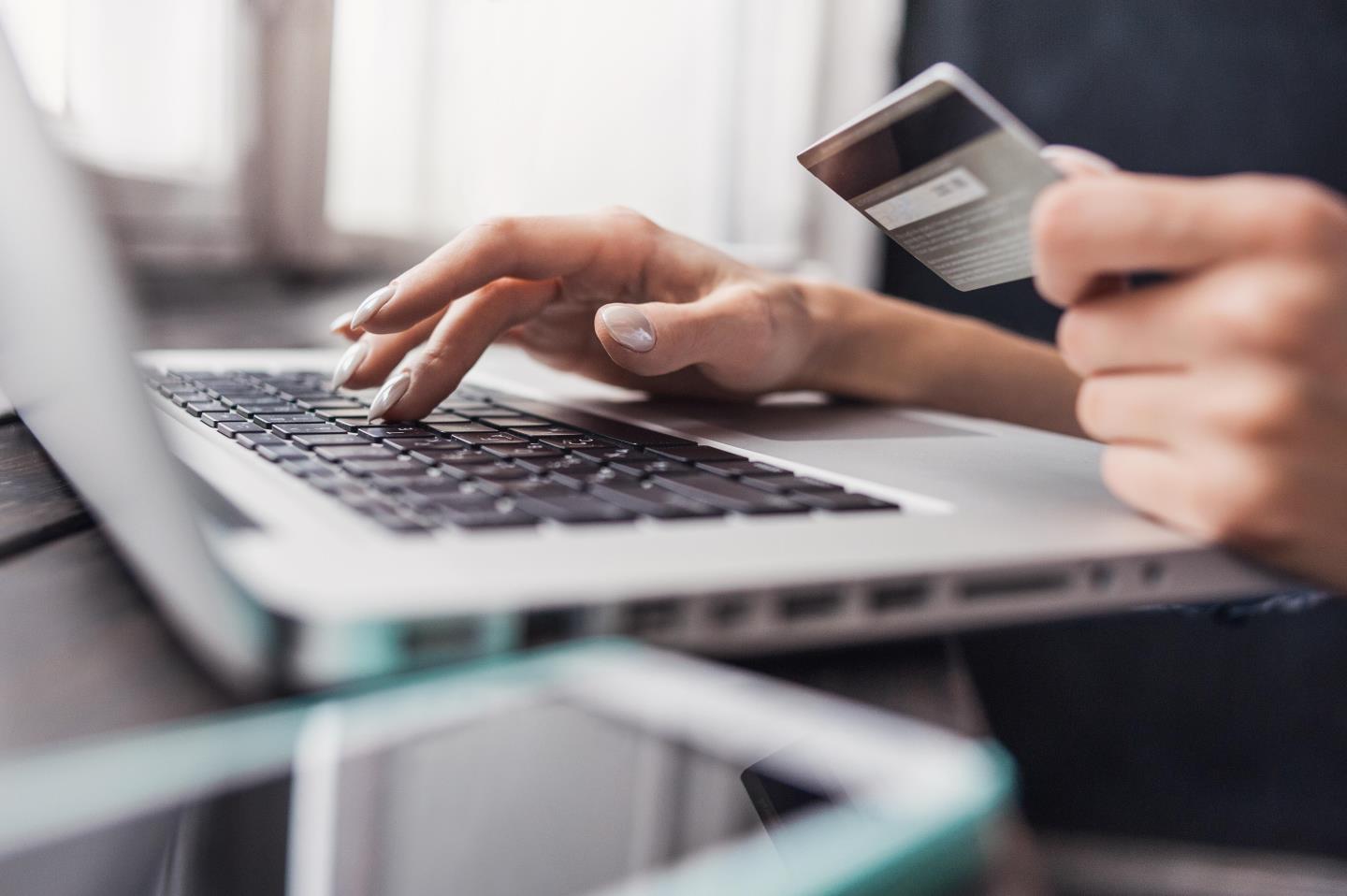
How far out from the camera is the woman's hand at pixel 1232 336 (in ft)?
1.18

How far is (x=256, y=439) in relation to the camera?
0.48 metres

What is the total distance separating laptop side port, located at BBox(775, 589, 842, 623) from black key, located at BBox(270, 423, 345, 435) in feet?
0.97

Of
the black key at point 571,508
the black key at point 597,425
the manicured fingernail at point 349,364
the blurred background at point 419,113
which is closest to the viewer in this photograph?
the black key at point 571,508

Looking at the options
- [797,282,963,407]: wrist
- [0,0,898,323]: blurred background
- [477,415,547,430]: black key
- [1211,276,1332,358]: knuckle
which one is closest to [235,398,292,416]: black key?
[477,415,547,430]: black key

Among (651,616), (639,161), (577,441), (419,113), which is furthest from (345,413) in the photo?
(639,161)

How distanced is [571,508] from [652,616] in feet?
0.28

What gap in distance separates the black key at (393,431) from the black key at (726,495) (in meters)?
0.15

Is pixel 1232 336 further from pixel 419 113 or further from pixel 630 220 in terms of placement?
pixel 419 113

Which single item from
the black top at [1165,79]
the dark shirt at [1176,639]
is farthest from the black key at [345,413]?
the black top at [1165,79]

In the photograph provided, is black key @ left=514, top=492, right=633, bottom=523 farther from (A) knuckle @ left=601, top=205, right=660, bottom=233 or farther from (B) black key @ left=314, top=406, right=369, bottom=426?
(A) knuckle @ left=601, top=205, right=660, bottom=233

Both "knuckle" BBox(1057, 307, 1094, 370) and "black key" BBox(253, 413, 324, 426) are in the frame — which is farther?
"black key" BBox(253, 413, 324, 426)

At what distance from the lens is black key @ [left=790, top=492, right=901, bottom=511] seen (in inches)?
15.1

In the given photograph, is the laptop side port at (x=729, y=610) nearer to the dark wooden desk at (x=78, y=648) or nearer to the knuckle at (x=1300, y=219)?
the dark wooden desk at (x=78, y=648)

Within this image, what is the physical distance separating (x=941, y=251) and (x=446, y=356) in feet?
0.90
